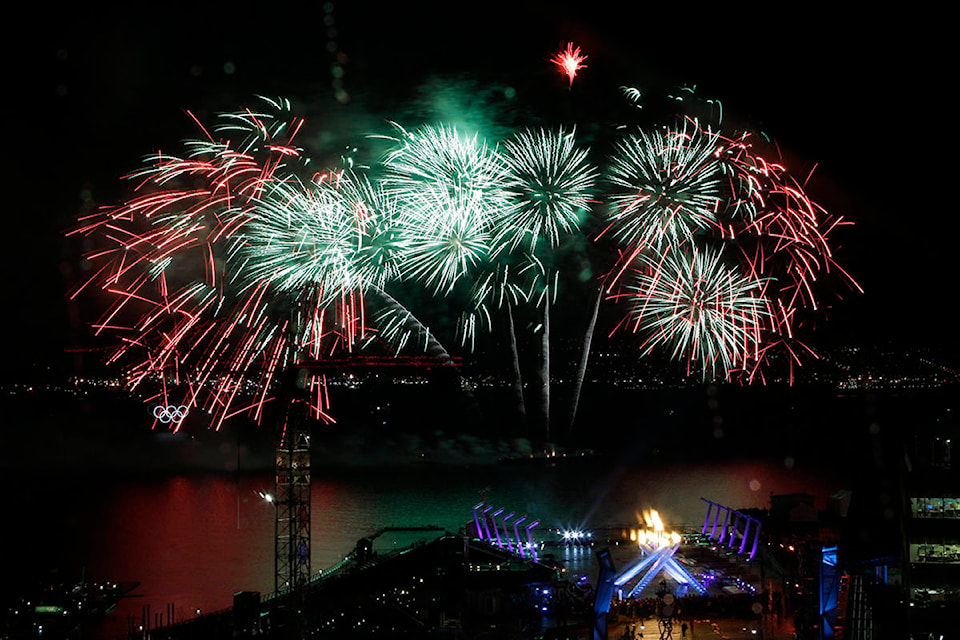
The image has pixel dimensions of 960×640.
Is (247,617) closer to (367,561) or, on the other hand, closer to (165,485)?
(367,561)

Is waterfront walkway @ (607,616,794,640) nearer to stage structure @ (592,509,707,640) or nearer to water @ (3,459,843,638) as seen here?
stage structure @ (592,509,707,640)

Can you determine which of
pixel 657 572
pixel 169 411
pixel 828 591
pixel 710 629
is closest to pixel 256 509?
Answer: pixel 169 411

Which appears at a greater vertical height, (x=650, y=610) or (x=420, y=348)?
(x=420, y=348)

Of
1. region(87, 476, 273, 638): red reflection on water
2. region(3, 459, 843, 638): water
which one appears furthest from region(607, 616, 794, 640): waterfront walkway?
region(87, 476, 273, 638): red reflection on water

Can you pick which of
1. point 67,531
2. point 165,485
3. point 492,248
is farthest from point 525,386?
point 492,248

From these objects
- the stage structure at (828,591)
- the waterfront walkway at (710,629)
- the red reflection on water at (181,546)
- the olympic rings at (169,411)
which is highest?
the olympic rings at (169,411)

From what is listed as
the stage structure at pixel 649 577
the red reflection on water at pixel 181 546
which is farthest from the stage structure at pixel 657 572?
the red reflection on water at pixel 181 546

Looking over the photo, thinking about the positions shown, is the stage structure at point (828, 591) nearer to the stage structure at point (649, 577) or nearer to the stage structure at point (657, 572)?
the stage structure at point (649, 577)

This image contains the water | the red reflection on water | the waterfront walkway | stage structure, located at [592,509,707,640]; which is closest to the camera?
stage structure, located at [592,509,707,640]
